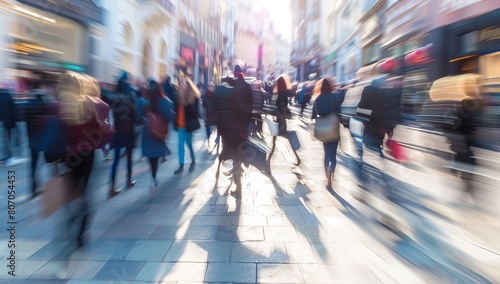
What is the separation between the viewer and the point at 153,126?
504 cm

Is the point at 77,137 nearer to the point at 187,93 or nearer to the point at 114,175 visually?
the point at 114,175

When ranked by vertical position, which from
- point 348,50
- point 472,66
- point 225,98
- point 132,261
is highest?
point 348,50

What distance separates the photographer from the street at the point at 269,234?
118 inches

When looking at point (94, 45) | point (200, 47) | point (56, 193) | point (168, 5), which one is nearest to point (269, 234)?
point (56, 193)

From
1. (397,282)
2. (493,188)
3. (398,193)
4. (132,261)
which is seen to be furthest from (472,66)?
(132,261)

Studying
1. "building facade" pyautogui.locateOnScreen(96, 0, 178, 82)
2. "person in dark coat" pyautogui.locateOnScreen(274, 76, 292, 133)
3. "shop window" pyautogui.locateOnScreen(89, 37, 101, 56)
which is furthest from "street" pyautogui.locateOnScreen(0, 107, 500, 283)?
"shop window" pyautogui.locateOnScreen(89, 37, 101, 56)

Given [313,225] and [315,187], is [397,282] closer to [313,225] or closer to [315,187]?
[313,225]

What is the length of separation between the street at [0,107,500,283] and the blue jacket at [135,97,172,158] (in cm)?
65

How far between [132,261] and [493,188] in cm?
539

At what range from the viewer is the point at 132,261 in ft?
10.4

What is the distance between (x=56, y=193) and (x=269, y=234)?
2.07 meters

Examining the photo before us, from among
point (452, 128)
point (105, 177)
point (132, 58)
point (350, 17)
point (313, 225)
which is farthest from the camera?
point (350, 17)

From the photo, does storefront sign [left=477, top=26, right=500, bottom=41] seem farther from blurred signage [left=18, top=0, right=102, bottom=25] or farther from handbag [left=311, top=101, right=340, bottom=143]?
blurred signage [left=18, top=0, right=102, bottom=25]

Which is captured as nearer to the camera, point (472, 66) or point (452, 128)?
point (452, 128)
